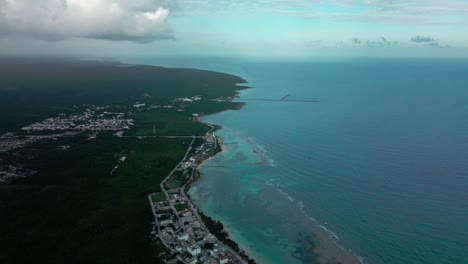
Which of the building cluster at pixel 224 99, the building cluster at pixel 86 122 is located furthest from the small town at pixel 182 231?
the building cluster at pixel 224 99

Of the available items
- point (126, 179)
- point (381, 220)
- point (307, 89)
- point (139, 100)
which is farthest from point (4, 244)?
point (307, 89)

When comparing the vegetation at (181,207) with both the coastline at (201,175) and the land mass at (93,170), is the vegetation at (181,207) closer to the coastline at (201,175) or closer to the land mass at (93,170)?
the land mass at (93,170)

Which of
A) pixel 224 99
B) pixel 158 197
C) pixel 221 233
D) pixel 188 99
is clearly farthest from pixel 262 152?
pixel 188 99

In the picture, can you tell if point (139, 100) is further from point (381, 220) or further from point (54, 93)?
point (381, 220)

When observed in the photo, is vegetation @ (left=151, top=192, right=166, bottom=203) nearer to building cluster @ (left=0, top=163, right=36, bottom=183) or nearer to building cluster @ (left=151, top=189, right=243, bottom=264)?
building cluster @ (left=151, top=189, right=243, bottom=264)

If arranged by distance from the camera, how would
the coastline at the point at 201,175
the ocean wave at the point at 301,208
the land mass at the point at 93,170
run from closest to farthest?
the coastline at the point at 201,175 → the land mass at the point at 93,170 → the ocean wave at the point at 301,208

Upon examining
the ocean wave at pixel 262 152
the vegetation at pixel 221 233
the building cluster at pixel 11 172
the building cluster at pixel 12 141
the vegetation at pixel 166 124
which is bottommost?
the vegetation at pixel 221 233

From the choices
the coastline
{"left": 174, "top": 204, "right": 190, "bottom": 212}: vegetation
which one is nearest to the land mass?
{"left": 174, "top": 204, "right": 190, "bottom": 212}: vegetation
